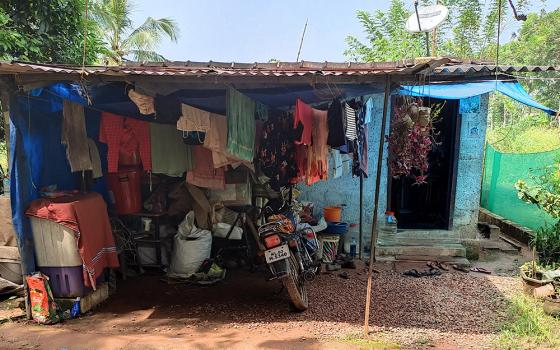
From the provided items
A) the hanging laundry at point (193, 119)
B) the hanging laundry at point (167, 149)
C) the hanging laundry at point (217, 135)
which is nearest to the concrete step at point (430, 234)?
the hanging laundry at point (217, 135)

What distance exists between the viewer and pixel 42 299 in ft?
14.9

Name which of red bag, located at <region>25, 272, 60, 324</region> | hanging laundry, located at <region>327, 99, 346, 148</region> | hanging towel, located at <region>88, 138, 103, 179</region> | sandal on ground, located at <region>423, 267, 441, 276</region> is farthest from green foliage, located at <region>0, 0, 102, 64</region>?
sandal on ground, located at <region>423, 267, 441, 276</region>

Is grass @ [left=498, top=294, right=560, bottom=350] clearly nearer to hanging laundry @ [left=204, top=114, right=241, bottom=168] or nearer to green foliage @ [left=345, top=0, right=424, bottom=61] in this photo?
hanging laundry @ [left=204, top=114, right=241, bottom=168]

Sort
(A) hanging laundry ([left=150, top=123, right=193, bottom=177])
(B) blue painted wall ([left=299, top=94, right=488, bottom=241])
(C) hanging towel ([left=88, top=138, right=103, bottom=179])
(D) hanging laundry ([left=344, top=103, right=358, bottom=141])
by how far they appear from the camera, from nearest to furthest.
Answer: (D) hanging laundry ([left=344, top=103, right=358, bottom=141])
(C) hanging towel ([left=88, top=138, right=103, bottom=179])
(A) hanging laundry ([left=150, top=123, right=193, bottom=177])
(B) blue painted wall ([left=299, top=94, right=488, bottom=241])

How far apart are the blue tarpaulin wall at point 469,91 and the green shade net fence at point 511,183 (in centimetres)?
122

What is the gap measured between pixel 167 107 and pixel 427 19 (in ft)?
15.6

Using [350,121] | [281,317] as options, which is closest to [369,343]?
[281,317]

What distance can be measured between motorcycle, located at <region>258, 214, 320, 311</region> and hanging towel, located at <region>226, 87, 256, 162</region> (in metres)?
0.94

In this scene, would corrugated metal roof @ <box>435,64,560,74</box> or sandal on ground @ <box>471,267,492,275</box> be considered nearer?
corrugated metal roof @ <box>435,64,560,74</box>

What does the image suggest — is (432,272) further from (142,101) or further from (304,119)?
(142,101)

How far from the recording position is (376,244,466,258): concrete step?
7.30 metres

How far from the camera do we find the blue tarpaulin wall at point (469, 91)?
638 cm

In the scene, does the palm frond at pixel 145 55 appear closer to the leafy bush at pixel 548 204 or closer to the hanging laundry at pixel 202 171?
the hanging laundry at pixel 202 171

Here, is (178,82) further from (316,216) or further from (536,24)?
(536,24)
